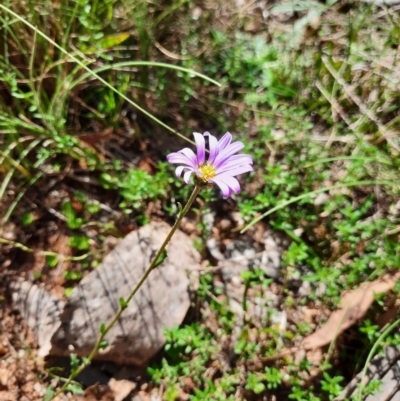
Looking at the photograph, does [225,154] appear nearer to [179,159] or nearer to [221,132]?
[179,159]

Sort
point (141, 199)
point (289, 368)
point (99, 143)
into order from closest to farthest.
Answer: point (289, 368) < point (141, 199) < point (99, 143)

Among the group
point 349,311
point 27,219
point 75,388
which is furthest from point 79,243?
point 349,311

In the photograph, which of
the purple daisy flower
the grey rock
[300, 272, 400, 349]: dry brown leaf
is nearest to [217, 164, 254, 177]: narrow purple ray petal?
the purple daisy flower

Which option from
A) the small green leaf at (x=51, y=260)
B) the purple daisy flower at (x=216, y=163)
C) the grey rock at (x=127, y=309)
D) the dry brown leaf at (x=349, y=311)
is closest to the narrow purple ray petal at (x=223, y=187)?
the purple daisy flower at (x=216, y=163)

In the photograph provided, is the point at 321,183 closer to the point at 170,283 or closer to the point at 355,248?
the point at 355,248

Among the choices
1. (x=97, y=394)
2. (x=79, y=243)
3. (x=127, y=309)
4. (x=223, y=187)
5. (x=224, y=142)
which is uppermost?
(x=224, y=142)

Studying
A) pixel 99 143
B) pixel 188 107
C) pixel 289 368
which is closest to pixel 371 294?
pixel 289 368

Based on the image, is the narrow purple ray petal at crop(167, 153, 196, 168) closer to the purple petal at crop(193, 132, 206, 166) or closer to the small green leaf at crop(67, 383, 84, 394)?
the purple petal at crop(193, 132, 206, 166)
